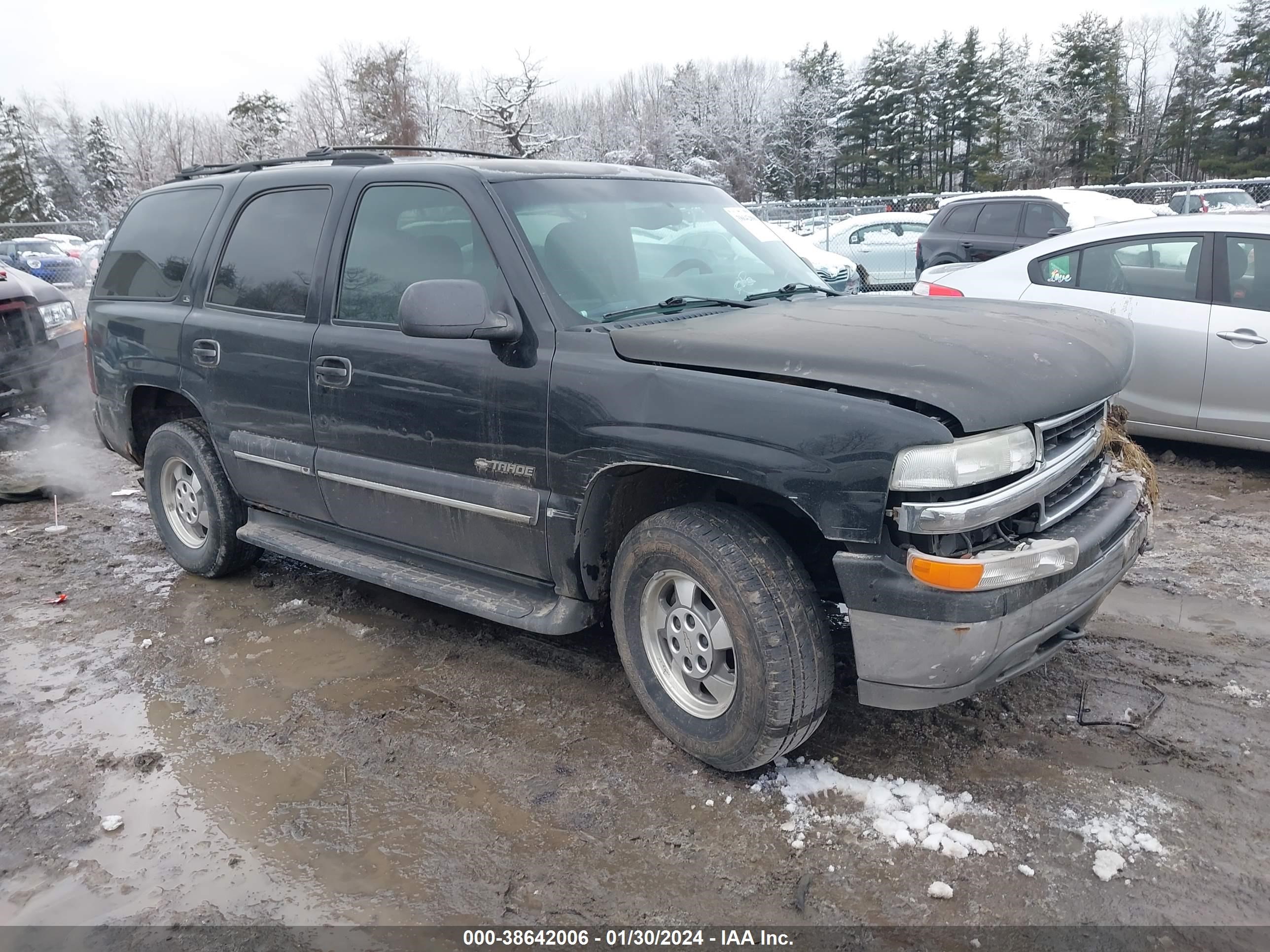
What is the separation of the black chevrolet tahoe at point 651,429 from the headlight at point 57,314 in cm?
452

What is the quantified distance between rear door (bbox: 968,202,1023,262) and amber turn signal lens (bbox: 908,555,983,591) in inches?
462

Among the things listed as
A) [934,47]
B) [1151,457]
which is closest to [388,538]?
[1151,457]

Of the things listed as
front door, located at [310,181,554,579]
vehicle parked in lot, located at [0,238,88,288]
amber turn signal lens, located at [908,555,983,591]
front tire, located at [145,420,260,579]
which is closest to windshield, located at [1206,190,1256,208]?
front door, located at [310,181,554,579]

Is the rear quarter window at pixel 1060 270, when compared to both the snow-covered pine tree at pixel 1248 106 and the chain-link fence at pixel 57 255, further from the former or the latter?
the snow-covered pine tree at pixel 1248 106

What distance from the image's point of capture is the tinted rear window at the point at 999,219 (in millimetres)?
13078

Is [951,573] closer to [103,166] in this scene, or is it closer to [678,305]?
[678,305]

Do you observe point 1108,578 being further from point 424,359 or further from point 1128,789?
point 424,359

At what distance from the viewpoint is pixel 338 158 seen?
4258 millimetres

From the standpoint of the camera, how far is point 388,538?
392 centimetres

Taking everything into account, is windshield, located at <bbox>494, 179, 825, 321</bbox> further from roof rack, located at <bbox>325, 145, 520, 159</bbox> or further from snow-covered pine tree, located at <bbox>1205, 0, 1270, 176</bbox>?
Answer: snow-covered pine tree, located at <bbox>1205, 0, 1270, 176</bbox>

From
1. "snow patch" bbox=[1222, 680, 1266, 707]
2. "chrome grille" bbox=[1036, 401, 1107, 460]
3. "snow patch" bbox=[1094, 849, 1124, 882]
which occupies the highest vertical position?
"chrome grille" bbox=[1036, 401, 1107, 460]

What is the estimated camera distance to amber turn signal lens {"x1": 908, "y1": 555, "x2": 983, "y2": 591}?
2.41 m

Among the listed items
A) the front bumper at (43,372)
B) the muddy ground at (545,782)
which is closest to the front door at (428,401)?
→ the muddy ground at (545,782)

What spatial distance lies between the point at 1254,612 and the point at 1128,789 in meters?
1.74
